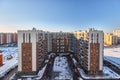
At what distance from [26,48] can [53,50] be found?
25.6 m

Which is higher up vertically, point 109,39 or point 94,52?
point 109,39

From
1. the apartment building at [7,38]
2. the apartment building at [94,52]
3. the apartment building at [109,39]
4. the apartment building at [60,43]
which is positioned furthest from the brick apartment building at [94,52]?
the apartment building at [7,38]

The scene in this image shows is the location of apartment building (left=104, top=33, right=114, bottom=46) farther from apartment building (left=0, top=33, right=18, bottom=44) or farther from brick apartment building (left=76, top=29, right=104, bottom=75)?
brick apartment building (left=76, top=29, right=104, bottom=75)

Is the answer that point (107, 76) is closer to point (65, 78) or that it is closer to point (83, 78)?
point (83, 78)

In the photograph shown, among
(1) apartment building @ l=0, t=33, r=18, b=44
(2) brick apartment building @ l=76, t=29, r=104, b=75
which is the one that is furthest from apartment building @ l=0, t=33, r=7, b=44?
(2) brick apartment building @ l=76, t=29, r=104, b=75

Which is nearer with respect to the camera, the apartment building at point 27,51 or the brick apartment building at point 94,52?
the apartment building at point 27,51

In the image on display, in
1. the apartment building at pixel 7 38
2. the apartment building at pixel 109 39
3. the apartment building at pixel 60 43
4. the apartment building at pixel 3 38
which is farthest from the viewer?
the apartment building at pixel 109 39

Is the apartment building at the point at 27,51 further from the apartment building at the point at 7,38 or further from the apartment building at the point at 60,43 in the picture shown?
the apartment building at the point at 7,38

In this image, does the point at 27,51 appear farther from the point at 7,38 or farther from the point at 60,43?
the point at 7,38

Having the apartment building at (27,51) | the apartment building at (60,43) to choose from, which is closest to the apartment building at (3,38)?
the apartment building at (60,43)

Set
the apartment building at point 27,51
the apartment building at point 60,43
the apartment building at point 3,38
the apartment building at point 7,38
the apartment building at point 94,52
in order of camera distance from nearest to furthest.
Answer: the apartment building at point 27,51 < the apartment building at point 94,52 < the apartment building at point 60,43 < the apartment building at point 3,38 < the apartment building at point 7,38

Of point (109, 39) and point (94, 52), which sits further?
point (109, 39)

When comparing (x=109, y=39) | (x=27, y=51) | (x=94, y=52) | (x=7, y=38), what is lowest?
(x=94, y=52)

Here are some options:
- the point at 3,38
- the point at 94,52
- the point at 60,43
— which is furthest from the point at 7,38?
the point at 94,52
